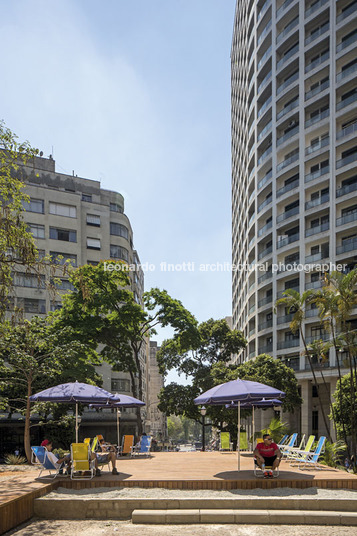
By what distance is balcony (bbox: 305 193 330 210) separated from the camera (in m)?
41.8

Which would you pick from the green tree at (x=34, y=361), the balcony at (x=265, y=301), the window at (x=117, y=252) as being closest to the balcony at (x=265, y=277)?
the balcony at (x=265, y=301)

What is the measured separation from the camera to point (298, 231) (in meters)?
46.0

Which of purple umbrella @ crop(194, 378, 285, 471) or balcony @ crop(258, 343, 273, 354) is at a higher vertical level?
balcony @ crop(258, 343, 273, 354)

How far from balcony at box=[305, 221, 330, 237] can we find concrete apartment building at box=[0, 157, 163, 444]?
23865mm

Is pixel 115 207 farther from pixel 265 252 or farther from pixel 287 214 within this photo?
pixel 287 214

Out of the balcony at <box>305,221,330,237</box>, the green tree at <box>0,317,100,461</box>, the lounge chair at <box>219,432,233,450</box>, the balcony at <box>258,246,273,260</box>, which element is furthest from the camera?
the balcony at <box>258,246,273,260</box>

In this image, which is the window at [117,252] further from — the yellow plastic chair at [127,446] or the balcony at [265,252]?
the yellow plastic chair at [127,446]

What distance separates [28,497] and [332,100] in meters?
41.1

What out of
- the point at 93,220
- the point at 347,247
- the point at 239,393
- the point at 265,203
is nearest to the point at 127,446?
the point at 239,393

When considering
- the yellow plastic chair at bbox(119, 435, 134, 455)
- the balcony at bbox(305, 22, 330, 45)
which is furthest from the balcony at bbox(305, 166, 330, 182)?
the yellow plastic chair at bbox(119, 435, 134, 455)

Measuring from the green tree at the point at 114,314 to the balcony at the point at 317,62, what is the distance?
2665cm

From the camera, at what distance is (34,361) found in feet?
65.4

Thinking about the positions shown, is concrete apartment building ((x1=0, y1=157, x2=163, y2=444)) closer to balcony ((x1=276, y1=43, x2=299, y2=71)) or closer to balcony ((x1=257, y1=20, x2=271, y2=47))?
balcony ((x1=276, y1=43, x2=299, y2=71))

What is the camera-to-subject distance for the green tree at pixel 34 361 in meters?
19.5
